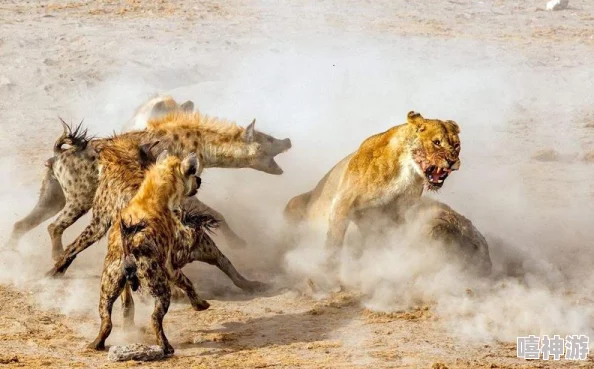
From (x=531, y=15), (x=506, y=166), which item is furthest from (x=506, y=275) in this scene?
(x=531, y=15)

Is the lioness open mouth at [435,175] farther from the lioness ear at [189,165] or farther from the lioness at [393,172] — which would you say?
the lioness ear at [189,165]

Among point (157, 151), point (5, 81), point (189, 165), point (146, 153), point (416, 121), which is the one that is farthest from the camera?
point (5, 81)

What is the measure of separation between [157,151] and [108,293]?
2688 millimetres

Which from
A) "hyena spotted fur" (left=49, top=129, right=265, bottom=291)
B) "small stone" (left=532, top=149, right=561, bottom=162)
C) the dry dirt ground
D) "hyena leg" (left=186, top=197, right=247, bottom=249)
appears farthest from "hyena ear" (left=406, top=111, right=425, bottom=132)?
"small stone" (left=532, top=149, right=561, bottom=162)

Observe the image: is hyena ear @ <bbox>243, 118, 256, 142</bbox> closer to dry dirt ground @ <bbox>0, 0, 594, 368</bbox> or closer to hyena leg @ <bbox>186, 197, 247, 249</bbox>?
dry dirt ground @ <bbox>0, 0, 594, 368</bbox>

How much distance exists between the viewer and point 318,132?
13430 mm

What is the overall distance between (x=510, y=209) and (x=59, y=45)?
711 centimetres

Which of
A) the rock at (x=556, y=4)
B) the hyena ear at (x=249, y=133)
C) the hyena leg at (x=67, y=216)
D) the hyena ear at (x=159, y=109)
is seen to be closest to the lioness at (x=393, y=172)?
the hyena ear at (x=249, y=133)

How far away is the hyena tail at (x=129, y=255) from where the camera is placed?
24.1 ft

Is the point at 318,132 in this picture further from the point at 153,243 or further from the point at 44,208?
the point at 153,243

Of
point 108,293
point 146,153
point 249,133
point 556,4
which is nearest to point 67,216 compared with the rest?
point 146,153

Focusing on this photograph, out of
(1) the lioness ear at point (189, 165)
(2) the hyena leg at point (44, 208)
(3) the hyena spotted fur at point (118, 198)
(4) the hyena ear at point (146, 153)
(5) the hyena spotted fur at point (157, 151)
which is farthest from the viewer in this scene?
(2) the hyena leg at point (44, 208)

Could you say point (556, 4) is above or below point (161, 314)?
above

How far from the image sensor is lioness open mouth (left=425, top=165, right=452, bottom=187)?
349 inches
